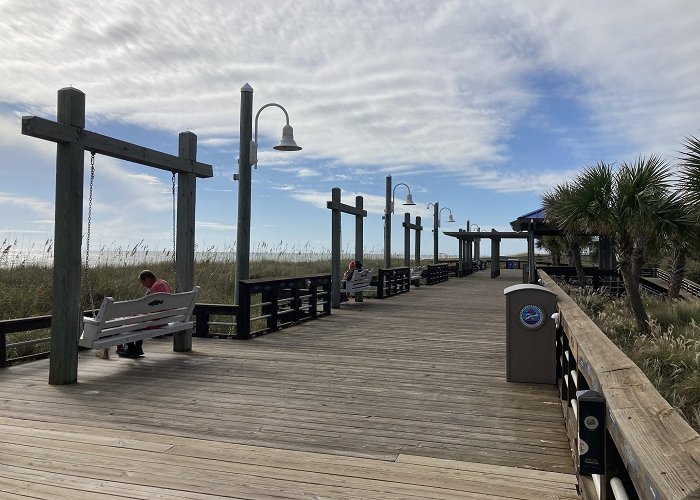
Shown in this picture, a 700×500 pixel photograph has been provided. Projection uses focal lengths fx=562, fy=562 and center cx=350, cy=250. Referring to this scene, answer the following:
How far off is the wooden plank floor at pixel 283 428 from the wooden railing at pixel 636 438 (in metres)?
0.76

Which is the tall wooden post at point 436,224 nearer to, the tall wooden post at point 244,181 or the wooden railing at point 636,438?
the tall wooden post at point 244,181

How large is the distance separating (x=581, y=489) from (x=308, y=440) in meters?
1.64

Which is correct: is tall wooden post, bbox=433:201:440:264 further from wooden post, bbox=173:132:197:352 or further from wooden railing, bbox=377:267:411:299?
wooden post, bbox=173:132:197:352

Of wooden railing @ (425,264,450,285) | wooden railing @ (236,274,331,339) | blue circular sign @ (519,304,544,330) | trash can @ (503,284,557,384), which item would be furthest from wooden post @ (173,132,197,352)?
wooden railing @ (425,264,450,285)

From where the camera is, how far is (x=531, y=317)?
16.9 ft

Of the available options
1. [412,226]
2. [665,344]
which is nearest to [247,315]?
[665,344]

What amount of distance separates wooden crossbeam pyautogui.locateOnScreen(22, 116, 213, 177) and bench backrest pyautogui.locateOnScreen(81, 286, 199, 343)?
55.6 inches

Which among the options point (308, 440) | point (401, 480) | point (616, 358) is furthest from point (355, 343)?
point (616, 358)

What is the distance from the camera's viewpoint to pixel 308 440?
3.59m

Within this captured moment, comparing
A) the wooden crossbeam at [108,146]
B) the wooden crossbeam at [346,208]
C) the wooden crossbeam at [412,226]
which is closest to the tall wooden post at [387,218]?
the wooden crossbeam at [412,226]

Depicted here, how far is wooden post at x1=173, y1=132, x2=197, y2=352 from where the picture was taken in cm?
670

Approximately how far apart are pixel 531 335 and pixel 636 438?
380cm

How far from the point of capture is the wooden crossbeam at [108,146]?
183 inches

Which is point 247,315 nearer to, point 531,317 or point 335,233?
point 531,317
